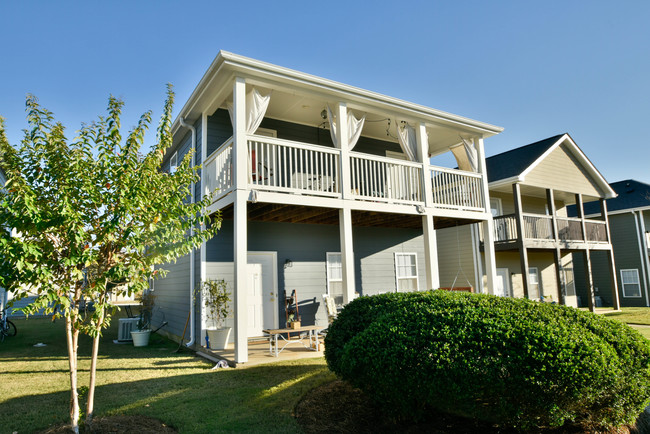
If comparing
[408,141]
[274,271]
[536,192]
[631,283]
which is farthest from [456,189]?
[631,283]

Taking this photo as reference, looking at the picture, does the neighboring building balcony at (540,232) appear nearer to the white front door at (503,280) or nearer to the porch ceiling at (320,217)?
the white front door at (503,280)

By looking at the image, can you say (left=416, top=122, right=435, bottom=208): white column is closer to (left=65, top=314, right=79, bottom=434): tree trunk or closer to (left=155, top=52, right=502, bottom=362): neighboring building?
(left=155, top=52, right=502, bottom=362): neighboring building

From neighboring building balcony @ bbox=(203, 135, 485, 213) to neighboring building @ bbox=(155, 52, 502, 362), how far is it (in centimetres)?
3

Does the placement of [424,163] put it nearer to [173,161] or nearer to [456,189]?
[456,189]

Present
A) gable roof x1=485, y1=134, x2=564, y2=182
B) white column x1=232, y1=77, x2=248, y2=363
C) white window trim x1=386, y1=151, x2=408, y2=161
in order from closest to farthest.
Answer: white column x1=232, y1=77, x2=248, y2=363
white window trim x1=386, y1=151, x2=408, y2=161
gable roof x1=485, y1=134, x2=564, y2=182

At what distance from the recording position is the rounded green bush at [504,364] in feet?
11.2

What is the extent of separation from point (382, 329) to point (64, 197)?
10.9 ft

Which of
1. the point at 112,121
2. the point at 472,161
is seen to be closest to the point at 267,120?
the point at 472,161

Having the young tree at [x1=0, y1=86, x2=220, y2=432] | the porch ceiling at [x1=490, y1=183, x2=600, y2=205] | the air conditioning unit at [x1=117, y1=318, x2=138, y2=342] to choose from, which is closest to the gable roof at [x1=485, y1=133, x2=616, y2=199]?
the porch ceiling at [x1=490, y1=183, x2=600, y2=205]

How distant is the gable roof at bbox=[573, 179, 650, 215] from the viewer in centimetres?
2000

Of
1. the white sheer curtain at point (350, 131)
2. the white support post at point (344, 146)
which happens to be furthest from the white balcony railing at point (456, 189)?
the white support post at point (344, 146)

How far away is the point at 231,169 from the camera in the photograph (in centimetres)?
844

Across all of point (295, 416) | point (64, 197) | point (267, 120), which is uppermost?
point (267, 120)

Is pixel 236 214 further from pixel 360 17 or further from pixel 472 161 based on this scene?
pixel 472 161
